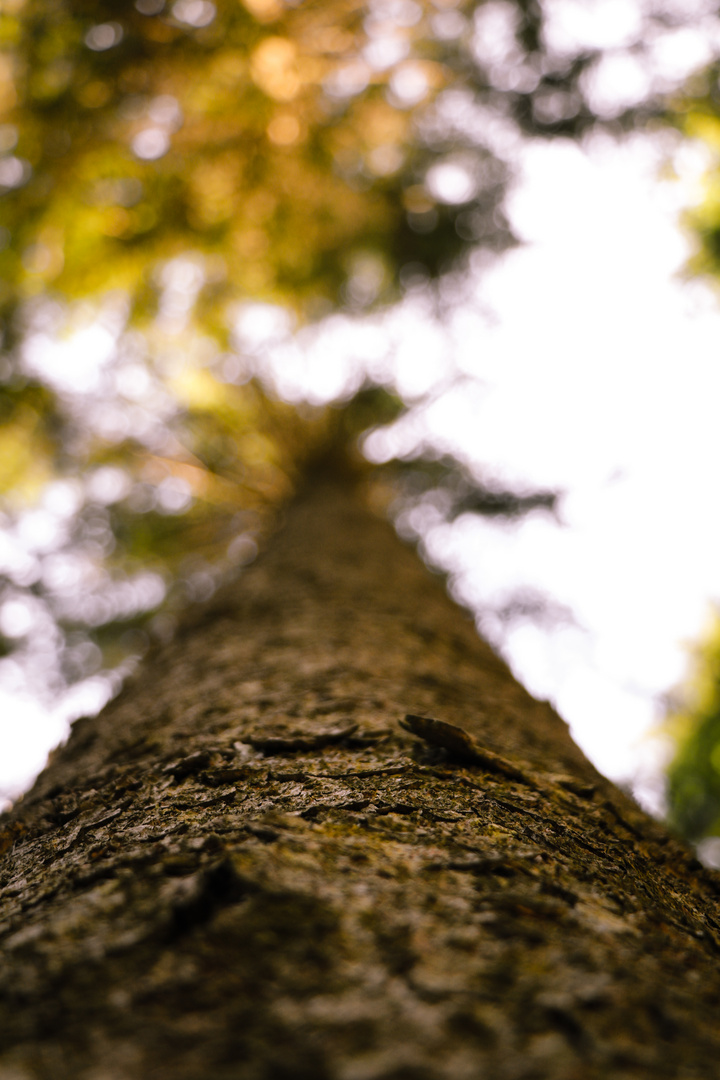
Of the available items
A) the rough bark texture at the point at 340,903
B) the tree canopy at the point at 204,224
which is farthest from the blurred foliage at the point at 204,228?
the rough bark texture at the point at 340,903

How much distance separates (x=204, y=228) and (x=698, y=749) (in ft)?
17.6

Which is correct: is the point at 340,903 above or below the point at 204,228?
below

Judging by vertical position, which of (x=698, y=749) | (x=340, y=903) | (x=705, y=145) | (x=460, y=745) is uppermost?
(x=705, y=145)

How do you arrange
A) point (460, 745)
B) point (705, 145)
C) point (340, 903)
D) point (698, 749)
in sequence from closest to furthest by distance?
point (340, 903) < point (460, 745) < point (705, 145) < point (698, 749)

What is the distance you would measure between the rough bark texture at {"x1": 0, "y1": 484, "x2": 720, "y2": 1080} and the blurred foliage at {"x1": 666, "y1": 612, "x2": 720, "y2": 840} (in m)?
3.00

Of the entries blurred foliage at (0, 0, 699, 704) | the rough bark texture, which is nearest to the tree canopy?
blurred foliage at (0, 0, 699, 704)

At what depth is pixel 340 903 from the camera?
0.76 meters

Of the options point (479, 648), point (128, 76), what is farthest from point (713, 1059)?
point (128, 76)

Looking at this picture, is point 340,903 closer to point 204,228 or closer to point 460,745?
point 460,745

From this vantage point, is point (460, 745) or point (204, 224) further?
point (204, 224)

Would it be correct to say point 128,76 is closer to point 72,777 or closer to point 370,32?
point 370,32

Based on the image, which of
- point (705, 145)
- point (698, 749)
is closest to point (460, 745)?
point (698, 749)

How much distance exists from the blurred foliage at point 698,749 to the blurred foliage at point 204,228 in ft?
6.29

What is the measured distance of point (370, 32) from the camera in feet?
13.8
